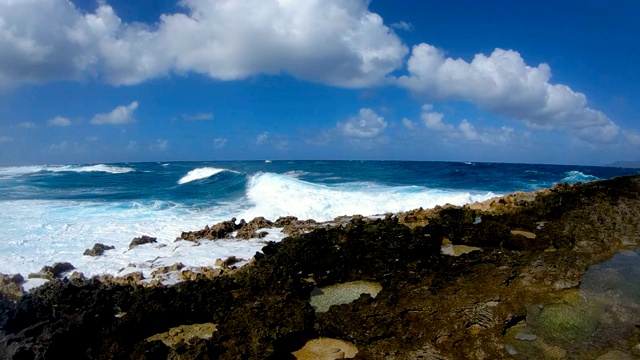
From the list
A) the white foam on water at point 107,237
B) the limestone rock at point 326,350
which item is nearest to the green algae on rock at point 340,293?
the limestone rock at point 326,350

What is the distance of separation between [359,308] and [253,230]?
16.8 feet

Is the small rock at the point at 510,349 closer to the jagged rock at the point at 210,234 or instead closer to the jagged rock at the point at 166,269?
the jagged rock at the point at 166,269

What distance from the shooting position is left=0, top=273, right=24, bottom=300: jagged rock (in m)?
5.45

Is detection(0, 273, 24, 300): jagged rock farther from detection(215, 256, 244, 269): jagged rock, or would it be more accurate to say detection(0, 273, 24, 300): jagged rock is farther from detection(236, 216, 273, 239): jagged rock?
detection(236, 216, 273, 239): jagged rock

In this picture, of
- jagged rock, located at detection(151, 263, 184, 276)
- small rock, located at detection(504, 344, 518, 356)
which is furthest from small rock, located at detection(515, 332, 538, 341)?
jagged rock, located at detection(151, 263, 184, 276)

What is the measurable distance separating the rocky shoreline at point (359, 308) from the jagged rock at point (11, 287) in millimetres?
25

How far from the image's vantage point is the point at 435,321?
156 inches

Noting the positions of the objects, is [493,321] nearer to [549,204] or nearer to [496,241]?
[496,241]

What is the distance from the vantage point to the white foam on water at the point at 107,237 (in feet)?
23.2

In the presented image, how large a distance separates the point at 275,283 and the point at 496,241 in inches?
146

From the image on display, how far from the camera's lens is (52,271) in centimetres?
635

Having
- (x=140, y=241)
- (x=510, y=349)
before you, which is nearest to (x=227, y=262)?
(x=140, y=241)

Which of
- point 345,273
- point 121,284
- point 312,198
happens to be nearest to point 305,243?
point 345,273

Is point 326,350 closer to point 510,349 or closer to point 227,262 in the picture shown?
point 510,349
